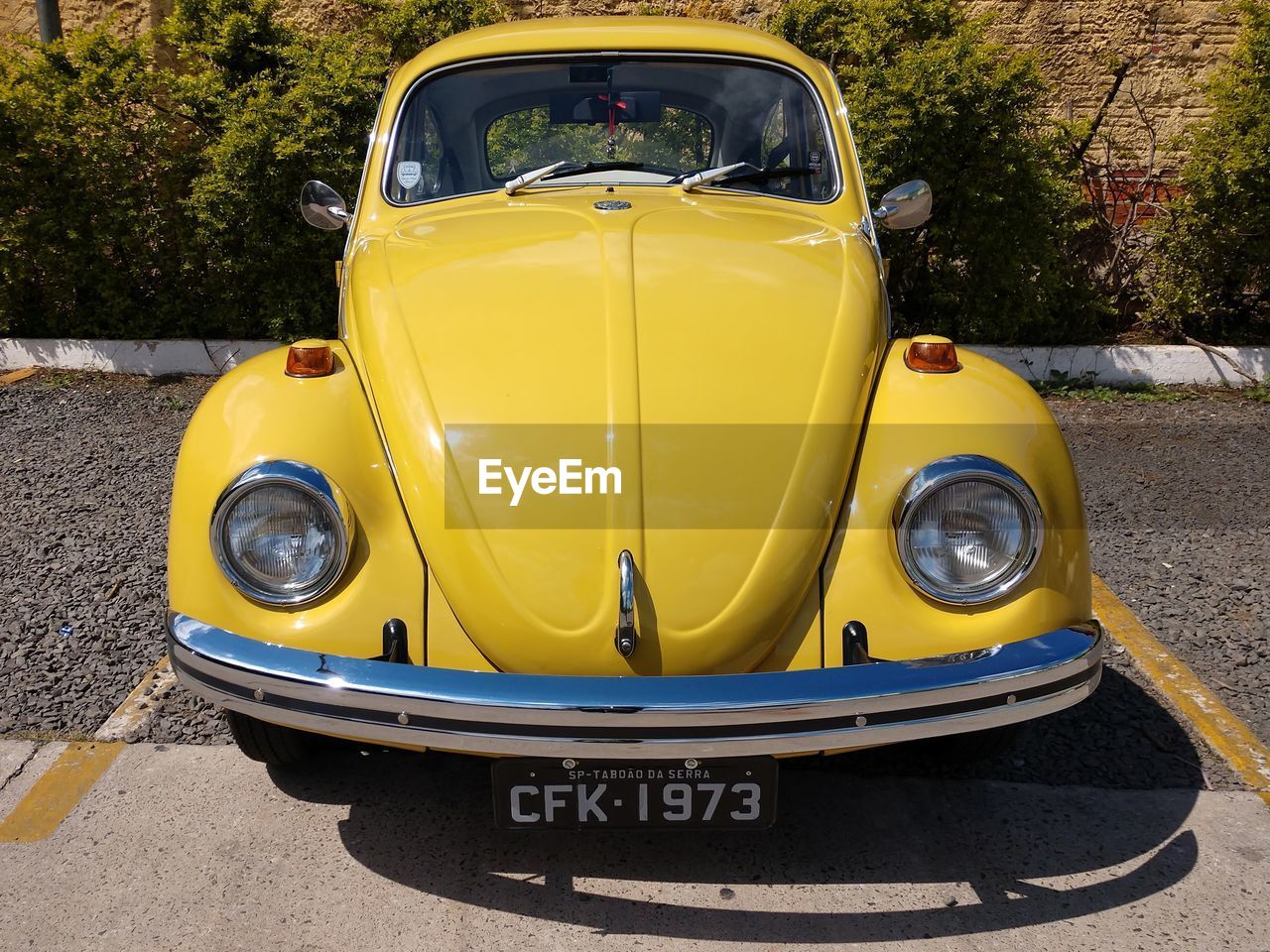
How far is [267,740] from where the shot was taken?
8.43ft

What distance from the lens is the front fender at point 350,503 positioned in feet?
6.96

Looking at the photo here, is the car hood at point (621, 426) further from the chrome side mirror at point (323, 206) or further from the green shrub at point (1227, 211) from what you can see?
the green shrub at point (1227, 211)

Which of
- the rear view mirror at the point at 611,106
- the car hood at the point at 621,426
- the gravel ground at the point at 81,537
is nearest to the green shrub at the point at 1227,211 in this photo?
the rear view mirror at the point at 611,106

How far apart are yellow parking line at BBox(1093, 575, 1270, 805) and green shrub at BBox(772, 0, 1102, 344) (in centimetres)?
292

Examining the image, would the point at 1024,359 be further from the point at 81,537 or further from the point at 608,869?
the point at 81,537

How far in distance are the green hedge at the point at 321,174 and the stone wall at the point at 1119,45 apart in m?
1.16

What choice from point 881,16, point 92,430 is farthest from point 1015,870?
point 881,16

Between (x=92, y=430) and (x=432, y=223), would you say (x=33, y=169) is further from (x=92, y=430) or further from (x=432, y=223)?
(x=432, y=223)

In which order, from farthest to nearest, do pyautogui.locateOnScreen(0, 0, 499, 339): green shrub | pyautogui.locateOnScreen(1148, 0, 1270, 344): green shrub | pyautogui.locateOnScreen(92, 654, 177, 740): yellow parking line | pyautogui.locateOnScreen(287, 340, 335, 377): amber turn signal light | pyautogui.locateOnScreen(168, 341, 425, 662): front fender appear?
pyautogui.locateOnScreen(1148, 0, 1270, 344): green shrub, pyautogui.locateOnScreen(0, 0, 499, 339): green shrub, pyautogui.locateOnScreen(92, 654, 177, 740): yellow parking line, pyautogui.locateOnScreen(287, 340, 335, 377): amber turn signal light, pyautogui.locateOnScreen(168, 341, 425, 662): front fender

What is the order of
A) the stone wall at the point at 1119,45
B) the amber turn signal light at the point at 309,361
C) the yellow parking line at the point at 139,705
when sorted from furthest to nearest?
the stone wall at the point at 1119,45
the yellow parking line at the point at 139,705
the amber turn signal light at the point at 309,361

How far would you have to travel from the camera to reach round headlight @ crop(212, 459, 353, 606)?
7.00 feet

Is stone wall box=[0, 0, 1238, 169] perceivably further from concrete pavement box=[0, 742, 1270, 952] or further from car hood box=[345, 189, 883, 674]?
concrete pavement box=[0, 742, 1270, 952]

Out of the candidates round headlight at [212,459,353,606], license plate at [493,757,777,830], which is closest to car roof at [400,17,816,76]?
round headlight at [212,459,353,606]

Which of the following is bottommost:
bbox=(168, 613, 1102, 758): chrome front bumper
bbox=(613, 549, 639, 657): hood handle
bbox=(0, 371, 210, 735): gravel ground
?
bbox=(0, 371, 210, 735): gravel ground
